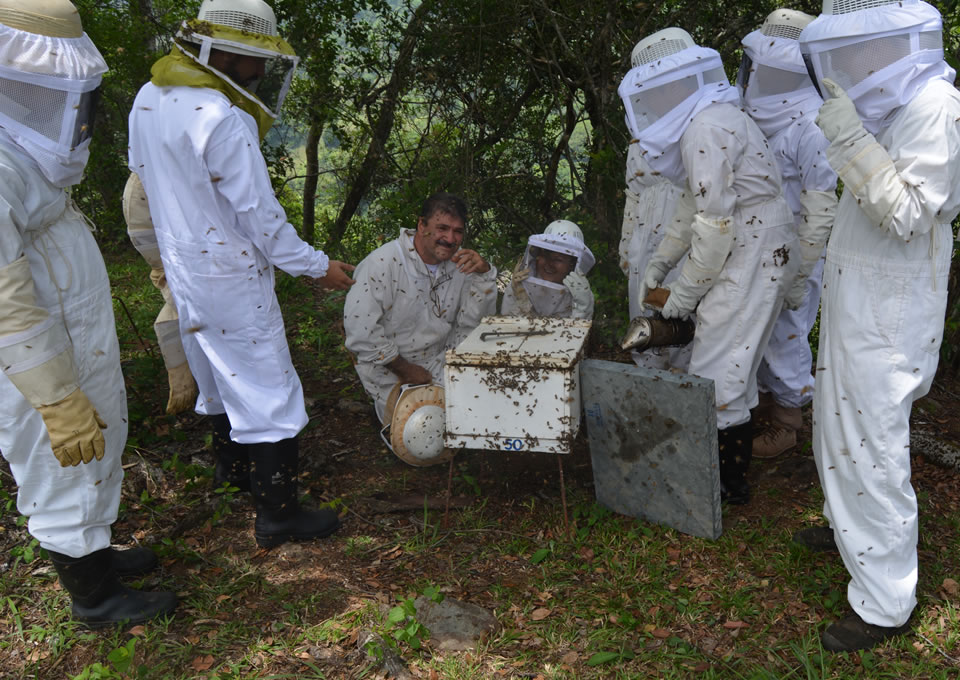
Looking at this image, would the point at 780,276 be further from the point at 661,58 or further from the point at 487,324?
the point at 487,324

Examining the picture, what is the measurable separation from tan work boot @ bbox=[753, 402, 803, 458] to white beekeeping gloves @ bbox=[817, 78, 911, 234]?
1931 mm

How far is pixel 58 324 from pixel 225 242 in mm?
718

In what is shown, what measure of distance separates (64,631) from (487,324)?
214 cm

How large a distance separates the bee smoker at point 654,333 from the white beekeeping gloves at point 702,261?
0.40ft

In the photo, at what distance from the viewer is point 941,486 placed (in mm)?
3705

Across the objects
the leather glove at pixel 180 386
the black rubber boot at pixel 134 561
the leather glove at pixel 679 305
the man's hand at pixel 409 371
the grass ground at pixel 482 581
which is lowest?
the grass ground at pixel 482 581

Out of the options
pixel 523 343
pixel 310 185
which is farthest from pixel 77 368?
pixel 310 185

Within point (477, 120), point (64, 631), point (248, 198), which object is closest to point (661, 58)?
point (248, 198)

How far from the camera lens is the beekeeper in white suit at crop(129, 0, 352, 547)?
9.48ft

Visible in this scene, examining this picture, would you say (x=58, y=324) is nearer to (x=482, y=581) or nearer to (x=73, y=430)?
(x=73, y=430)

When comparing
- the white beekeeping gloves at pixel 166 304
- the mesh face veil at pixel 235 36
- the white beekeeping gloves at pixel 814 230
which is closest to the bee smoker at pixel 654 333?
the white beekeeping gloves at pixel 814 230

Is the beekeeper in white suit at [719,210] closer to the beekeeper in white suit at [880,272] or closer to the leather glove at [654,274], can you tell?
the leather glove at [654,274]

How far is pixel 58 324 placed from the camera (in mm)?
2463

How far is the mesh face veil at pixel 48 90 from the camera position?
2271 millimetres
